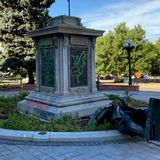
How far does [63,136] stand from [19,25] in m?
18.3

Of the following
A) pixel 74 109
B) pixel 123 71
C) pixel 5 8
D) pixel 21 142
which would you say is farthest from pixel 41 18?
pixel 123 71

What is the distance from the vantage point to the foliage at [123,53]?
133 ft

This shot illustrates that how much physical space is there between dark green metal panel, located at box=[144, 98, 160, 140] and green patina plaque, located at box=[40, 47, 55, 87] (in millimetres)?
4039

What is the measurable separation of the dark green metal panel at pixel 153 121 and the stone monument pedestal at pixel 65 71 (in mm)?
2986

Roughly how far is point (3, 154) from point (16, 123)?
1.51m

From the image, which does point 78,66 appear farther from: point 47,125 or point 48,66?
point 47,125

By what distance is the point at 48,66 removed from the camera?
9.25 meters

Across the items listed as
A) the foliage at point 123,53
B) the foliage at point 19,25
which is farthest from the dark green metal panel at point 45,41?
the foliage at point 123,53

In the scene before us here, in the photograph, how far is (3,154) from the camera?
210 inches

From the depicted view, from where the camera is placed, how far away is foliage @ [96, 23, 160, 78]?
40.6 metres

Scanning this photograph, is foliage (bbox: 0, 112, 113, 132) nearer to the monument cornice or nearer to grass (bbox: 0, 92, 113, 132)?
grass (bbox: 0, 92, 113, 132)

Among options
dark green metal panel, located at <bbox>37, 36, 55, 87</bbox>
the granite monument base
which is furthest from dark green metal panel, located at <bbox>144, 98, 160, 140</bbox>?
dark green metal panel, located at <bbox>37, 36, 55, 87</bbox>

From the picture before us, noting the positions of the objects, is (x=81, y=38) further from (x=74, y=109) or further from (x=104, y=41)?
(x=104, y=41)

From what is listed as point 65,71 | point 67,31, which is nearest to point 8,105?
point 65,71
